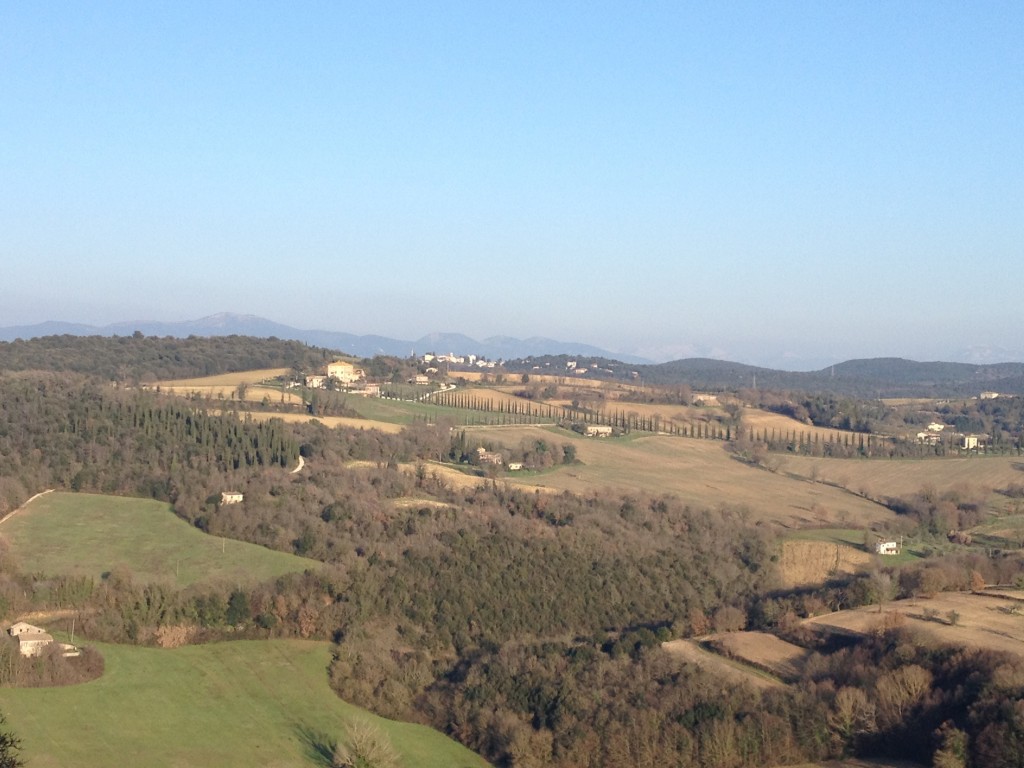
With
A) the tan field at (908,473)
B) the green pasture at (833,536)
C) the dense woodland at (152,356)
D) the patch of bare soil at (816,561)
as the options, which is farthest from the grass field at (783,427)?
the dense woodland at (152,356)

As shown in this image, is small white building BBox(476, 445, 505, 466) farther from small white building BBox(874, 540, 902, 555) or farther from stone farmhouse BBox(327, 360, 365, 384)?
stone farmhouse BBox(327, 360, 365, 384)

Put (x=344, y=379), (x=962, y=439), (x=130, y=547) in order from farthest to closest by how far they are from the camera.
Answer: (x=344, y=379) < (x=962, y=439) < (x=130, y=547)

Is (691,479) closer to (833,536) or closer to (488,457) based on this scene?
(488,457)

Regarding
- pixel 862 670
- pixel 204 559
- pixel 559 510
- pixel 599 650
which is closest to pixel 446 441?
pixel 559 510

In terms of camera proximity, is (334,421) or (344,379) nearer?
(334,421)

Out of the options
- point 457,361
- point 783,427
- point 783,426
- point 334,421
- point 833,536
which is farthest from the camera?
point 457,361

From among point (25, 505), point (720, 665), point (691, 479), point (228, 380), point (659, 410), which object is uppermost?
point (228, 380)

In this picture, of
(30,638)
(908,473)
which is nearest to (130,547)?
(30,638)
